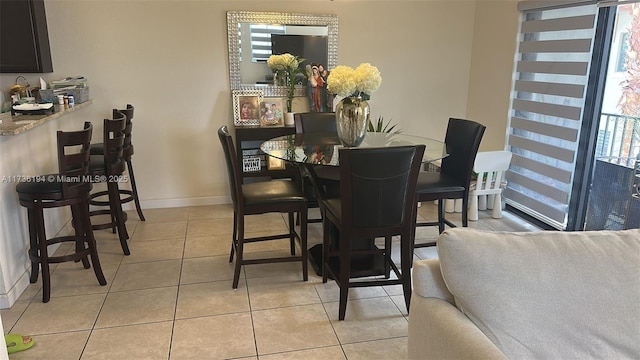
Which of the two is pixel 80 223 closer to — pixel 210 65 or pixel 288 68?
pixel 210 65

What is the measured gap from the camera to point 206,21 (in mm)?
4156

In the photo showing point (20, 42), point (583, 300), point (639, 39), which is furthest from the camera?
point (20, 42)

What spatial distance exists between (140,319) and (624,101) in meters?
3.54

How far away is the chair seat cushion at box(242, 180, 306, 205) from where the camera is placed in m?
2.78

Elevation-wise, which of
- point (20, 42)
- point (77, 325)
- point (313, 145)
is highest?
point (20, 42)

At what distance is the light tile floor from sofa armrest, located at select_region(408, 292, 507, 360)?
2.58 ft

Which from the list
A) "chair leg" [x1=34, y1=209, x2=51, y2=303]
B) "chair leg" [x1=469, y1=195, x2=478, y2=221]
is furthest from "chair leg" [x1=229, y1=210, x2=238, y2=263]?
"chair leg" [x1=469, y1=195, x2=478, y2=221]

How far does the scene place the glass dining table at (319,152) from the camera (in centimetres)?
275

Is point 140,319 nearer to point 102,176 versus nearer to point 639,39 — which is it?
point 102,176

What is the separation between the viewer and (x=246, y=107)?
433 centimetres

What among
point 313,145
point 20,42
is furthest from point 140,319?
point 20,42

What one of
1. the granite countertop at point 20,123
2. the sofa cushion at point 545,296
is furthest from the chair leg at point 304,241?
the granite countertop at point 20,123

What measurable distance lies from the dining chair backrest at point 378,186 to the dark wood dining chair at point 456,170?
0.53m

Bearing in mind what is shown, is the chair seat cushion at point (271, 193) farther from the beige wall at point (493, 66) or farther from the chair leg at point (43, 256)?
the beige wall at point (493, 66)
